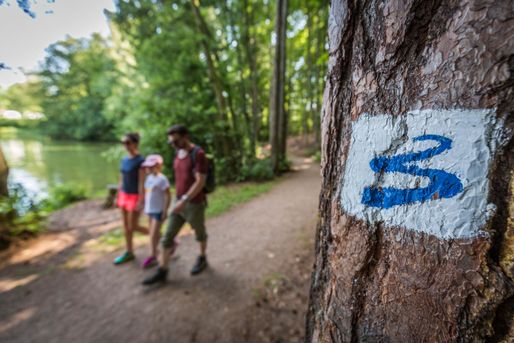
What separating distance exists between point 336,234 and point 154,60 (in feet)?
26.8

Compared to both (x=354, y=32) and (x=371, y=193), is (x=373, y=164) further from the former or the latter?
(x=354, y=32)

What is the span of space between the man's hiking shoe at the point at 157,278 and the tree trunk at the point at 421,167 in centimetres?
275

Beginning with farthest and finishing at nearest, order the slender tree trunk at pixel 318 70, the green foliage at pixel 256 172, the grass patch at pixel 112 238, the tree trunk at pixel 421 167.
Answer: the slender tree trunk at pixel 318 70 → the green foliage at pixel 256 172 → the grass patch at pixel 112 238 → the tree trunk at pixel 421 167

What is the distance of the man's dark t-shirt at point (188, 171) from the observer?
2619 millimetres

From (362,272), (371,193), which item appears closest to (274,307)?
(362,272)

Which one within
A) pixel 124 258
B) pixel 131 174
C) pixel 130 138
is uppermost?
pixel 130 138

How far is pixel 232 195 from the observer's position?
22.7ft

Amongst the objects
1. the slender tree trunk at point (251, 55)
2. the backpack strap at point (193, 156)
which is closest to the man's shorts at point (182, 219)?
the backpack strap at point (193, 156)

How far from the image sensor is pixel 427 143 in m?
0.62

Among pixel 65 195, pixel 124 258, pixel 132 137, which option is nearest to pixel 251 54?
pixel 132 137

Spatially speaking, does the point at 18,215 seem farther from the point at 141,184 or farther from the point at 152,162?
the point at 152,162

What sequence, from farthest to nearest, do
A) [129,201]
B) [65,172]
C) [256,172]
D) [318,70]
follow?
[318,70] < [65,172] < [256,172] < [129,201]

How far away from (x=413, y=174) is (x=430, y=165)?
47 mm

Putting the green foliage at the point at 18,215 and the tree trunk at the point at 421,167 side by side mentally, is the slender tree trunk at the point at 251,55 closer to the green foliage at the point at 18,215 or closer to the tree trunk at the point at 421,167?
the green foliage at the point at 18,215
